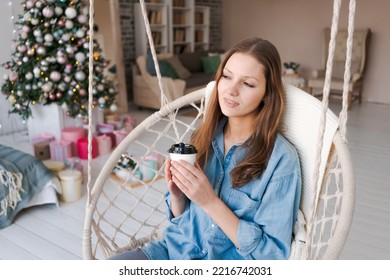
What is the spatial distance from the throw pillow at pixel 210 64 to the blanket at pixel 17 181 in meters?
4.32

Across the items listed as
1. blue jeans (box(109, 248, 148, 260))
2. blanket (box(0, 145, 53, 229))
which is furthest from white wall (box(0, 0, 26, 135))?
blue jeans (box(109, 248, 148, 260))

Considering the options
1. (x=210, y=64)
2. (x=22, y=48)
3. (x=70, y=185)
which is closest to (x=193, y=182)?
(x=70, y=185)

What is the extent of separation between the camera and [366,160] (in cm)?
343

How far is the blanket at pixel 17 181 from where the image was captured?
223cm

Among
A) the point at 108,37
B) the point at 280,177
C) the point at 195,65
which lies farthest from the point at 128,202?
the point at 195,65

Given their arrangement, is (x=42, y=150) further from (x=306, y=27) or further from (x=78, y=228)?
(x=306, y=27)

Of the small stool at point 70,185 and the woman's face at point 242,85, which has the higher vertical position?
the woman's face at point 242,85

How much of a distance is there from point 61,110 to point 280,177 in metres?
3.20

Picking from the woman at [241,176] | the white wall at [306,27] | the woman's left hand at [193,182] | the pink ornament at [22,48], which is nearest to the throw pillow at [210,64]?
the white wall at [306,27]

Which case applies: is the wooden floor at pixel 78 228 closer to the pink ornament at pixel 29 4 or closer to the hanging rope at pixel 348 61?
the hanging rope at pixel 348 61

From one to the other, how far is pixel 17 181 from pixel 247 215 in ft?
5.63

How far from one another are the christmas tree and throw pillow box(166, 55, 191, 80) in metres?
2.23

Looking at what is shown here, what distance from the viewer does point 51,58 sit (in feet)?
11.2

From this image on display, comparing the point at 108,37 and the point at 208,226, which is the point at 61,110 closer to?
the point at 108,37
